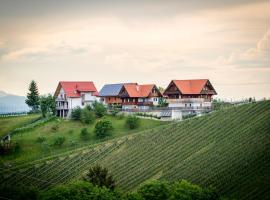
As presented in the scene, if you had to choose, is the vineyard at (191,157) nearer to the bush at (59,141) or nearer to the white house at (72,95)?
the bush at (59,141)

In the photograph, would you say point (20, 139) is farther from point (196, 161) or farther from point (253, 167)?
point (253, 167)

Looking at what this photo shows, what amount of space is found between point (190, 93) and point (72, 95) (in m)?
28.6

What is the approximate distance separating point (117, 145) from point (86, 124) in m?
17.7

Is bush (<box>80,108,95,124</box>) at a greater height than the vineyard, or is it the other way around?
bush (<box>80,108,95,124</box>)

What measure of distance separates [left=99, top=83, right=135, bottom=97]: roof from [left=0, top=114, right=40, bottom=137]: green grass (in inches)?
702

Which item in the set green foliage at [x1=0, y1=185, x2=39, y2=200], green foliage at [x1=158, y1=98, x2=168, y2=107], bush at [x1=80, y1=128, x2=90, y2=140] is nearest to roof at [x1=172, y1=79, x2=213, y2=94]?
green foliage at [x1=158, y1=98, x2=168, y2=107]

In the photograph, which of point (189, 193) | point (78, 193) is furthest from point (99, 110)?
point (189, 193)

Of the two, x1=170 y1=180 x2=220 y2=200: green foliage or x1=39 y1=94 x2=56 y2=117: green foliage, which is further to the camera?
x1=39 y1=94 x2=56 y2=117: green foliage

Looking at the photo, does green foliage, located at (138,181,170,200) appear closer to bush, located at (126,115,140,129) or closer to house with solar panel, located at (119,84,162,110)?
bush, located at (126,115,140,129)

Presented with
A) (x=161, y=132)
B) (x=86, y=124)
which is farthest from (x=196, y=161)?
(x=86, y=124)

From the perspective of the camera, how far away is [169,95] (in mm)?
121875

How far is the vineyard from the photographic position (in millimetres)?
73750

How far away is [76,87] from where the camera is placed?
416 feet

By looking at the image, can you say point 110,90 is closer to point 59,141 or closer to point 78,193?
point 59,141
